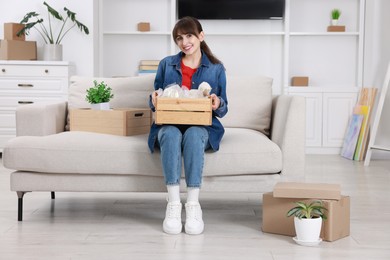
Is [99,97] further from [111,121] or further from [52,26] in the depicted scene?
[52,26]

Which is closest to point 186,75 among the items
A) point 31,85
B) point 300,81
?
point 31,85

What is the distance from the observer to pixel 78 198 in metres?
4.03

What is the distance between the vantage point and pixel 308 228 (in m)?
2.84

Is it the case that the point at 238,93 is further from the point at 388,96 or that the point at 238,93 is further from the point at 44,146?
the point at 388,96

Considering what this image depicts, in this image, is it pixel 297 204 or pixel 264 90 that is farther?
pixel 264 90

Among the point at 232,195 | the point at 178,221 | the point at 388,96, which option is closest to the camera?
the point at 178,221

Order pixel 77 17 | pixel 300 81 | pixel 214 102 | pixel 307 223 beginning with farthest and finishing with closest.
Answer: pixel 300 81, pixel 77 17, pixel 214 102, pixel 307 223

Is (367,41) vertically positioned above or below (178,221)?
above

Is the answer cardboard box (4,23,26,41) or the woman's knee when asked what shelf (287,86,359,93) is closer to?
cardboard box (4,23,26,41)

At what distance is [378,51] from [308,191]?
13.0 feet

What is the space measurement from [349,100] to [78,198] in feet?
11.4

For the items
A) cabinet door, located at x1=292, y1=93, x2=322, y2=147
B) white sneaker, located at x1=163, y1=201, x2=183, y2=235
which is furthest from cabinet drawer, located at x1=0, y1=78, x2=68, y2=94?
white sneaker, located at x1=163, y1=201, x2=183, y2=235

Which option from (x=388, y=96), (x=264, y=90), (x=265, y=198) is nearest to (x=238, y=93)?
(x=264, y=90)

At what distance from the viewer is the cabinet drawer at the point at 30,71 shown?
5962 mm
